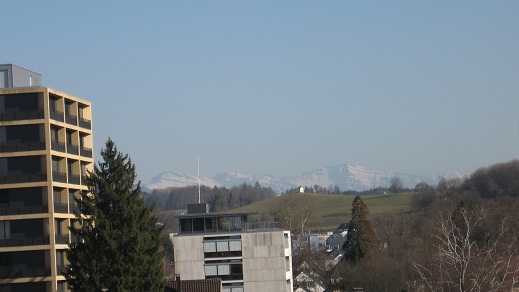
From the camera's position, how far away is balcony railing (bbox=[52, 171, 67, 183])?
240ft

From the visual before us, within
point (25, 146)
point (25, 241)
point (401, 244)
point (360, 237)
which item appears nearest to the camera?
point (25, 241)

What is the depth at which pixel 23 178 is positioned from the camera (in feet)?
237

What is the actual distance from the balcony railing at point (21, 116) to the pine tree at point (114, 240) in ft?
53.0

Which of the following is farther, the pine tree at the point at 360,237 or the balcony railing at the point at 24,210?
the pine tree at the point at 360,237

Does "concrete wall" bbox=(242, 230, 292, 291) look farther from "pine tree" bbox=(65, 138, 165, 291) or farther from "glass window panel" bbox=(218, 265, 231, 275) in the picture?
"pine tree" bbox=(65, 138, 165, 291)

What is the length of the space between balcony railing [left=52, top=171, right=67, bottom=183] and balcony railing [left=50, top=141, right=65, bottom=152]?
182 centimetres

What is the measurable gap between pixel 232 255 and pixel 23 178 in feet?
115

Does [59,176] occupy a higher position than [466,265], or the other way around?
[59,176]

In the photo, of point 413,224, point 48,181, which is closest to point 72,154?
point 48,181

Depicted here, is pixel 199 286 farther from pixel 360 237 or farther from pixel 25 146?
pixel 360 237

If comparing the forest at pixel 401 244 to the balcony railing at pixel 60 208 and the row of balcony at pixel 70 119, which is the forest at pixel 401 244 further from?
the balcony railing at pixel 60 208

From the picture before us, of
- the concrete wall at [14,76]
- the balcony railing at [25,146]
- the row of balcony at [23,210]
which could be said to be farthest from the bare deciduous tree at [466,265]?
the concrete wall at [14,76]

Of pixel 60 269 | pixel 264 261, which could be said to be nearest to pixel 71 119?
pixel 60 269

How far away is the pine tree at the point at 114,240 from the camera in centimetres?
5559
